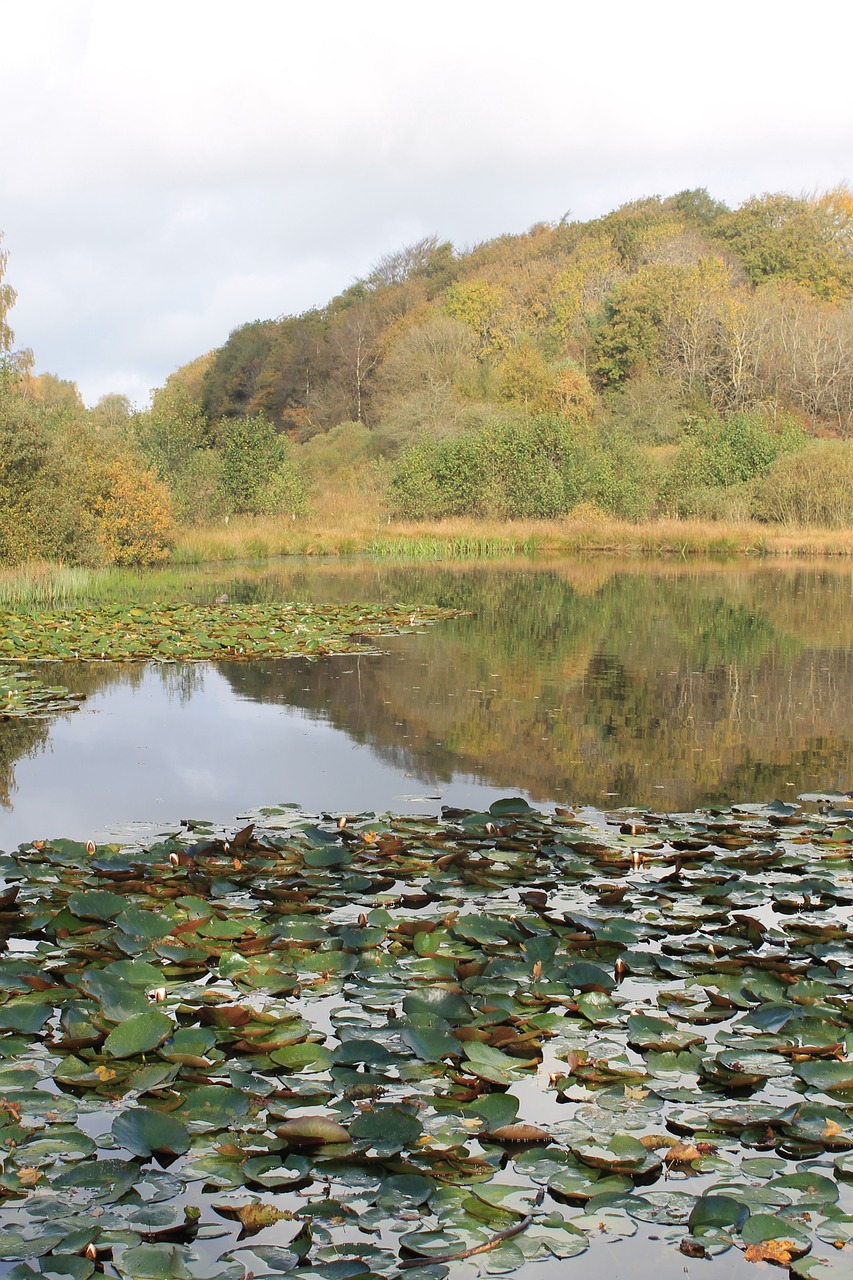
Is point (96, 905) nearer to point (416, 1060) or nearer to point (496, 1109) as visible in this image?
point (416, 1060)

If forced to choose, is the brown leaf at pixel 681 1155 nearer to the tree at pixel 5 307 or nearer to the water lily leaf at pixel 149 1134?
the water lily leaf at pixel 149 1134

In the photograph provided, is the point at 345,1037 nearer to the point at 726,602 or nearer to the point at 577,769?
the point at 577,769

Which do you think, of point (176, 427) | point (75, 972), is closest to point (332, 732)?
point (75, 972)

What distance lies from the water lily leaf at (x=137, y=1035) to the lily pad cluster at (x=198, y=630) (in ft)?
29.0

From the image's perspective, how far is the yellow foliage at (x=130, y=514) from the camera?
76.4ft

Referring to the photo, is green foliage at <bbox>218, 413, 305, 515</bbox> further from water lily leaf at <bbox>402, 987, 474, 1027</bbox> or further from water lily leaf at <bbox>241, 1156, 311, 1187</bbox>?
water lily leaf at <bbox>241, 1156, 311, 1187</bbox>

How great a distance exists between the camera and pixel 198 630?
13516mm

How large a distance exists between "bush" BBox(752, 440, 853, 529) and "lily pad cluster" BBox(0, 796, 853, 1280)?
31.3 m

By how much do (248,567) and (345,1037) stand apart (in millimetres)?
23419

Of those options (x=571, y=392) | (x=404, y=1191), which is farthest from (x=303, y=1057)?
(x=571, y=392)

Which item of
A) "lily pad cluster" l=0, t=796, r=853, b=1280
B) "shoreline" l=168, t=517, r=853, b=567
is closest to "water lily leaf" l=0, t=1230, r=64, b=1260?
"lily pad cluster" l=0, t=796, r=853, b=1280

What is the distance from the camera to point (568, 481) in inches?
1519

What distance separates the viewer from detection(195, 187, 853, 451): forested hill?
48969 mm

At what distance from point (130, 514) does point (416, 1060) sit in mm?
21641
